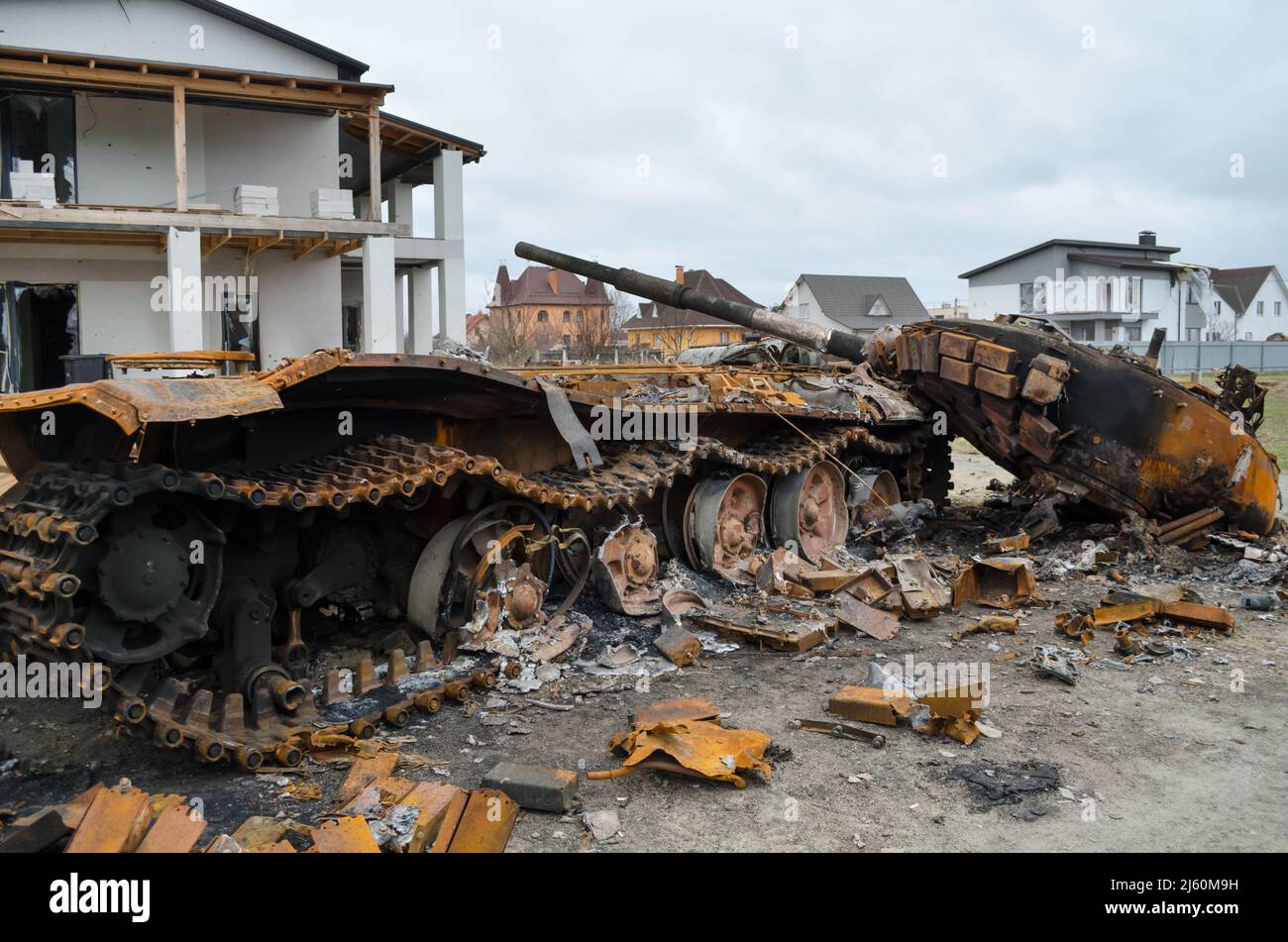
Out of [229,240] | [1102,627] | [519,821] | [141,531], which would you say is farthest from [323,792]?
[229,240]

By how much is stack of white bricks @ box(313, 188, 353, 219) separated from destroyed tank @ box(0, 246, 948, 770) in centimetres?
1046

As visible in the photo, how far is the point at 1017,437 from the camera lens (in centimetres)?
1005

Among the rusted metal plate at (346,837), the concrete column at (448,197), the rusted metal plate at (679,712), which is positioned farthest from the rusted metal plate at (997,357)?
the concrete column at (448,197)

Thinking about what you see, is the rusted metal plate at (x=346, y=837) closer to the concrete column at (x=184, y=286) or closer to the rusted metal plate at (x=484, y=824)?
the rusted metal plate at (x=484, y=824)

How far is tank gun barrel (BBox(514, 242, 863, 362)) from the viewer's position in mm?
11672

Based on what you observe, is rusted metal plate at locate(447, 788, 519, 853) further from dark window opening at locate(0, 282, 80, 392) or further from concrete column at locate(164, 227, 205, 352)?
dark window opening at locate(0, 282, 80, 392)

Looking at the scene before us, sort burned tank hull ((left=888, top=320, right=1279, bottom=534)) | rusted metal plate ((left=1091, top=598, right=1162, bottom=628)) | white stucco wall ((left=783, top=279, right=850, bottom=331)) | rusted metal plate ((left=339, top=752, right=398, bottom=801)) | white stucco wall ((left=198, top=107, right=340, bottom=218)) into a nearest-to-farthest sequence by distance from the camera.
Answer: rusted metal plate ((left=339, top=752, right=398, bottom=801))
rusted metal plate ((left=1091, top=598, right=1162, bottom=628))
burned tank hull ((left=888, top=320, right=1279, bottom=534))
white stucco wall ((left=198, top=107, right=340, bottom=218))
white stucco wall ((left=783, top=279, right=850, bottom=331))

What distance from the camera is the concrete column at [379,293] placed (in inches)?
771

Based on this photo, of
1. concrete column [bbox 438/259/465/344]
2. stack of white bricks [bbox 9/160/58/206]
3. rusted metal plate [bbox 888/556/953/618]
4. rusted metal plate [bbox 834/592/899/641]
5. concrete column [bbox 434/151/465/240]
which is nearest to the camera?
rusted metal plate [bbox 834/592/899/641]

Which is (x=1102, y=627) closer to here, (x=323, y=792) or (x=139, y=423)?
(x=323, y=792)

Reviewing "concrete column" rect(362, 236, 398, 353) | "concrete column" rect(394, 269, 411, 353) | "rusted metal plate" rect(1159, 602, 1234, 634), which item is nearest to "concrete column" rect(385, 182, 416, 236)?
"concrete column" rect(394, 269, 411, 353)

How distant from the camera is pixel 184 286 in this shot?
54.2ft

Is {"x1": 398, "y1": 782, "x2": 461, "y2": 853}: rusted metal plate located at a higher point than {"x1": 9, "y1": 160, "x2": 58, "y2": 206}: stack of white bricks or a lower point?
lower

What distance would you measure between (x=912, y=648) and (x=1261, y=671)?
2027 millimetres
